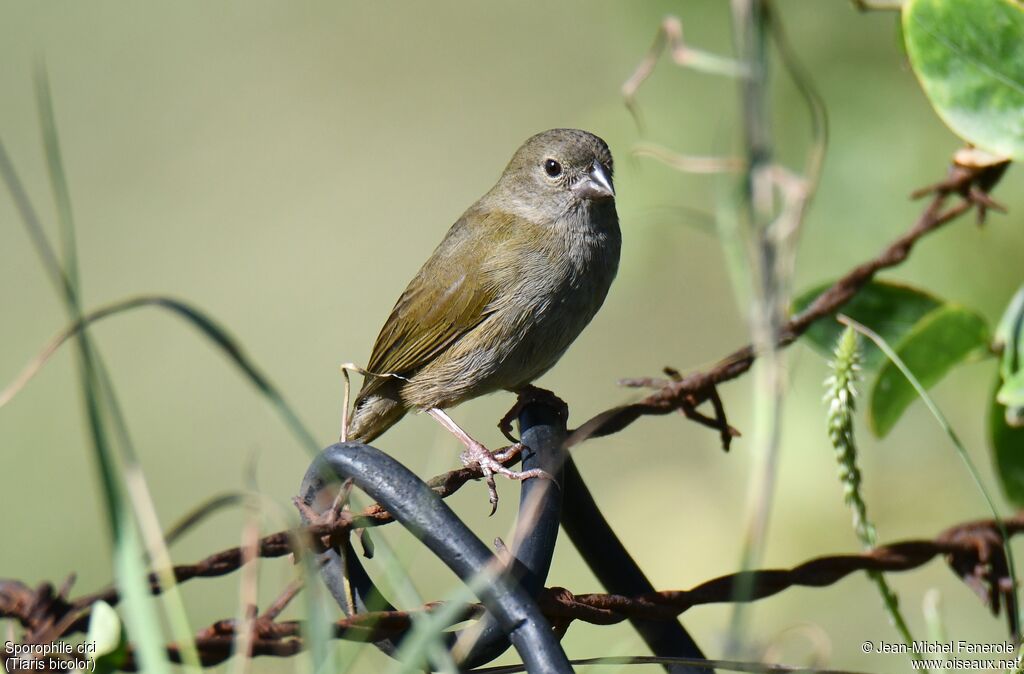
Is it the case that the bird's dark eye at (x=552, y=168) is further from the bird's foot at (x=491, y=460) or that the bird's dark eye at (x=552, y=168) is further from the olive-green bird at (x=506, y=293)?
the bird's foot at (x=491, y=460)

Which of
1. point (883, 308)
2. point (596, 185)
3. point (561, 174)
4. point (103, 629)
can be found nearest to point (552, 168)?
point (561, 174)

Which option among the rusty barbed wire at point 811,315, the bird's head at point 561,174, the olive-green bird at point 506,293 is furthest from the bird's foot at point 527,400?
the bird's head at point 561,174

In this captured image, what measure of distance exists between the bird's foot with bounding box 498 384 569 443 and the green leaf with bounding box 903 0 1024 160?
1.02m

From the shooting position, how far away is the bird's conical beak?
3.78 meters

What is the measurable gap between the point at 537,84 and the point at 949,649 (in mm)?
7222

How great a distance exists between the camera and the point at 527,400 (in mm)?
2598

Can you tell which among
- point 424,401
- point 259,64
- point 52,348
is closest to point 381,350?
point 424,401

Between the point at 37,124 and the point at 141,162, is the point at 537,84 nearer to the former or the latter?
the point at 141,162

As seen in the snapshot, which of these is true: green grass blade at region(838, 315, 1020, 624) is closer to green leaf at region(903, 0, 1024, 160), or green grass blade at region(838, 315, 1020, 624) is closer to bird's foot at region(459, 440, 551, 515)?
green leaf at region(903, 0, 1024, 160)

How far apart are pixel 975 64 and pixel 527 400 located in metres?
1.13

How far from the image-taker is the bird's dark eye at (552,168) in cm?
396

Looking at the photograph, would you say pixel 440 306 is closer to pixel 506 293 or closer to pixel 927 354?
pixel 506 293

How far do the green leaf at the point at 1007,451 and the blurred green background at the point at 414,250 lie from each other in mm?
517

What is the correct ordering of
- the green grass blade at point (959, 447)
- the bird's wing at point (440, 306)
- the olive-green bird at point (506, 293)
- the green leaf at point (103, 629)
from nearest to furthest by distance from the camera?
the green leaf at point (103, 629) < the green grass blade at point (959, 447) < the olive-green bird at point (506, 293) < the bird's wing at point (440, 306)
